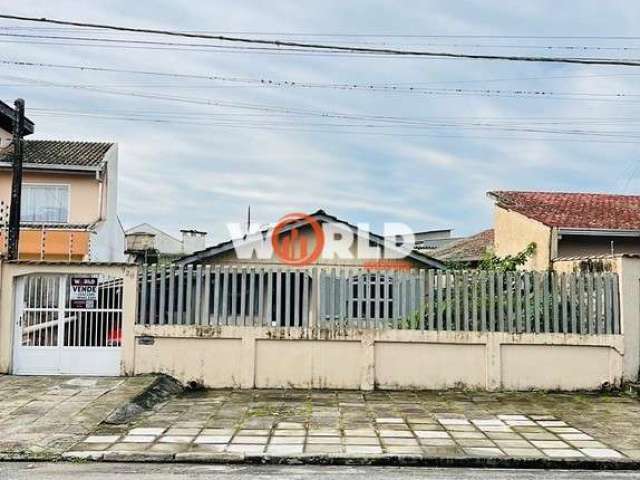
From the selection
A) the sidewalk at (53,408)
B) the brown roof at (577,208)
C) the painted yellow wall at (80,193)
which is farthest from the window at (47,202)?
the brown roof at (577,208)

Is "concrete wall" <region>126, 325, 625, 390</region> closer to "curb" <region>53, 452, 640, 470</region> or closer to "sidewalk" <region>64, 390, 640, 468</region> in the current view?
"sidewalk" <region>64, 390, 640, 468</region>

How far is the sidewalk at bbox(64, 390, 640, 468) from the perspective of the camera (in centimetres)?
734

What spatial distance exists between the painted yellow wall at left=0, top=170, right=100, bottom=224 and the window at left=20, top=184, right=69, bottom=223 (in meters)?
0.18

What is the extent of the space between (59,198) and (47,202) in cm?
42

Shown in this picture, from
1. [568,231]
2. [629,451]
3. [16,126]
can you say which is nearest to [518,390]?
[629,451]

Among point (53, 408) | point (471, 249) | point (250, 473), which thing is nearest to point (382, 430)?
point (250, 473)

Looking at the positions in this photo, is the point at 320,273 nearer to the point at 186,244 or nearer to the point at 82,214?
the point at 82,214

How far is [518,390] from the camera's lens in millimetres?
11695

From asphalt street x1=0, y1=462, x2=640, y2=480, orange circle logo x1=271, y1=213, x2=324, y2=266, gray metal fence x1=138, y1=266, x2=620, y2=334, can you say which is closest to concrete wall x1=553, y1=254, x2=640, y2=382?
gray metal fence x1=138, y1=266, x2=620, y2=334

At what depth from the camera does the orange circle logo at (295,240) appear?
16844mm

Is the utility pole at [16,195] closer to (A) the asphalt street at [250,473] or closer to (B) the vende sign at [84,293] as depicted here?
(B) the vende sign at [84,293]

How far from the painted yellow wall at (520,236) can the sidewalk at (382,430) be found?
775 centimetres

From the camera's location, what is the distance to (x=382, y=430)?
8.62 metres

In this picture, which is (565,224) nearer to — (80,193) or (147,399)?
(147,399)
